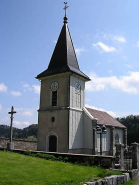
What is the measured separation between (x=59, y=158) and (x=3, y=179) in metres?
5.75

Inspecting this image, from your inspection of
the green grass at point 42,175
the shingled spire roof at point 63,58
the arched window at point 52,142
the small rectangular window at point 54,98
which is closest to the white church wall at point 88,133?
the arched window at point 52,142

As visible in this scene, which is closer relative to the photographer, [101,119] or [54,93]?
[54,93]

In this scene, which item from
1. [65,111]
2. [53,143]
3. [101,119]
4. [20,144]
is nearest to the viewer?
[65,111]

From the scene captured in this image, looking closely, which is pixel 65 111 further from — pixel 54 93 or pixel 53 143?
pixel 53 143

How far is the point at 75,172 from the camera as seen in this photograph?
8.77m

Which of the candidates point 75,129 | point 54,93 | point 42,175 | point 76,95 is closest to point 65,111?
point 75,129

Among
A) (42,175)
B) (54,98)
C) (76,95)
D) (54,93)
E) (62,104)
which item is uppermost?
(54,93)

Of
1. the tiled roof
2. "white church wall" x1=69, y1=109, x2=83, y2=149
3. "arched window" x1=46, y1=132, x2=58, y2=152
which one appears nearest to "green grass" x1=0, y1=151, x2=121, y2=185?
"white church wall" x1=69, y1=109, x2=83, y2=149

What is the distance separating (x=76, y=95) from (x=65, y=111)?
7.92 feet

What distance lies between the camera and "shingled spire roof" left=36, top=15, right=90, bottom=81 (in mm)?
21578

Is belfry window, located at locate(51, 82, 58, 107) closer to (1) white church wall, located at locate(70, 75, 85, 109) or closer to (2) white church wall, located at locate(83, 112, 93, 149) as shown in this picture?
(1) white church wall, located at locate(70, 75, 85, 109)

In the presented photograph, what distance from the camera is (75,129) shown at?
20281 millimetres

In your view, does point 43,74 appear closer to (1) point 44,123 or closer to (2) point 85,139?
(1) point 44,123

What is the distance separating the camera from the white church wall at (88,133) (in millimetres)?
20609
